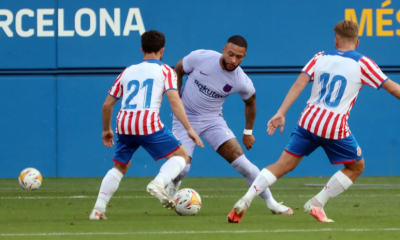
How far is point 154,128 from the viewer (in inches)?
272

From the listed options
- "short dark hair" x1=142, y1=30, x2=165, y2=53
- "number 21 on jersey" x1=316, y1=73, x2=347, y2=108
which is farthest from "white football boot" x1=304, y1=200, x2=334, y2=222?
"short dark hair" x1=142, y1=30, x2=165, y2=53

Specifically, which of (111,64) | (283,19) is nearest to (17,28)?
(111,64)

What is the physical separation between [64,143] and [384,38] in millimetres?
6124

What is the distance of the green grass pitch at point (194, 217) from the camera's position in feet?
19.6

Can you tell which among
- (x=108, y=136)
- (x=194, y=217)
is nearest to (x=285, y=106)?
(x=194, y=217)

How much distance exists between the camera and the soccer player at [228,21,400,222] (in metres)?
6.66

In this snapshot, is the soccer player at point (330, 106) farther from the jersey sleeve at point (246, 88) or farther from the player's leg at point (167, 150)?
the jersey sleeve at point (246, 88)

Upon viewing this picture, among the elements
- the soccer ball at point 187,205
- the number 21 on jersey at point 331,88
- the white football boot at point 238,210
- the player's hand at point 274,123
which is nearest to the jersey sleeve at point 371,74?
the number 21 on jersey at point 331,88

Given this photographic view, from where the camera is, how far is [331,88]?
22.0 ft

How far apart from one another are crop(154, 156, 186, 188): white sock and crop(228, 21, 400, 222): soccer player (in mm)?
633

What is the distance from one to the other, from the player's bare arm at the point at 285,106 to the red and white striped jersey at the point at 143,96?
1017 mm

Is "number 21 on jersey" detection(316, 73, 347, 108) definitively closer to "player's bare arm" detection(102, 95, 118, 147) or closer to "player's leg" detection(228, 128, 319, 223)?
"player's leg" detection(228, 128, 319, 223)

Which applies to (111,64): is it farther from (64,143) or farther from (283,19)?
(283,19)

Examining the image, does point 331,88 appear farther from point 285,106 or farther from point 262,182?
point 262,182
